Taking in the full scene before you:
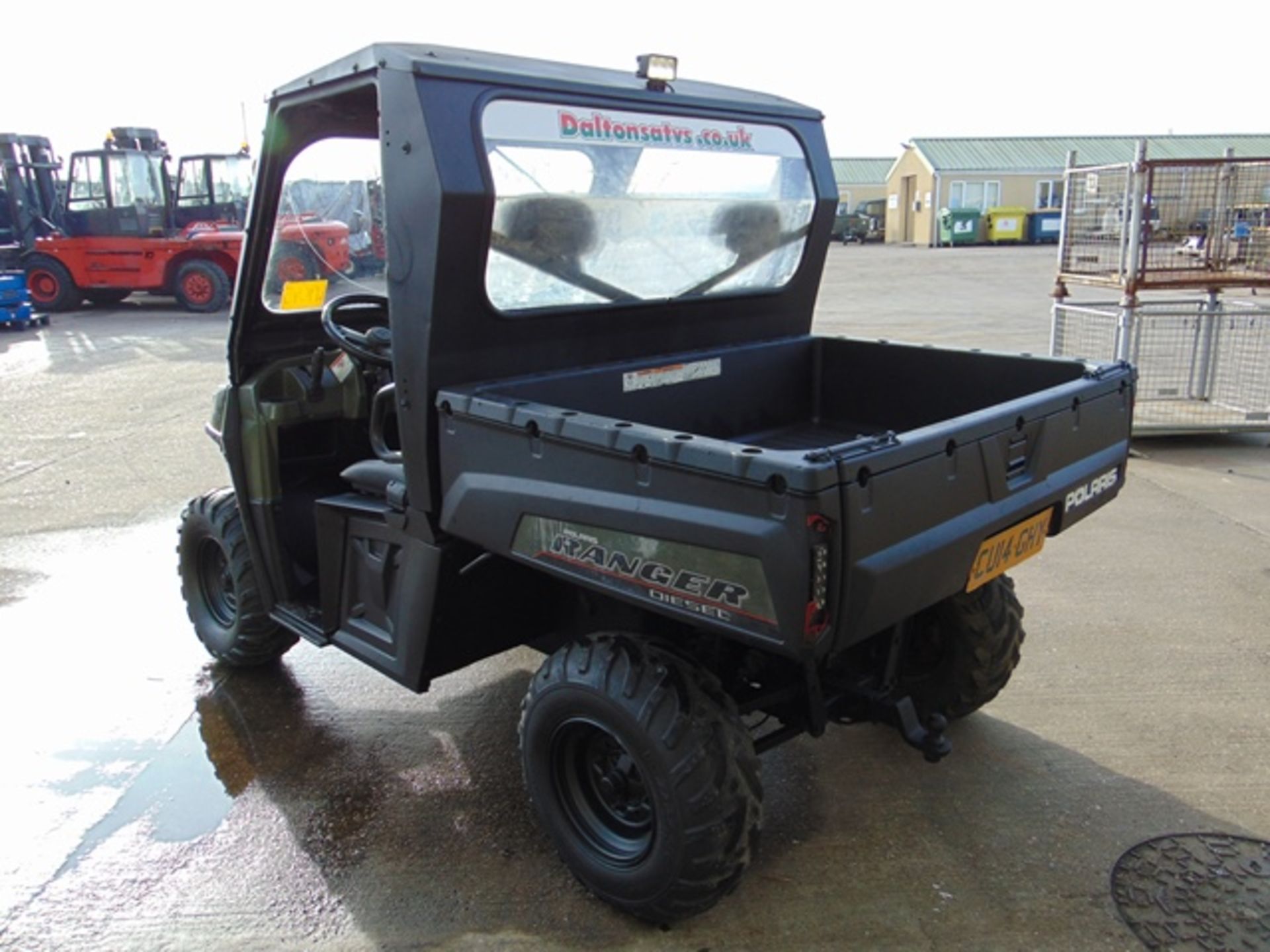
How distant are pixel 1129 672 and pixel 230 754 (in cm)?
327

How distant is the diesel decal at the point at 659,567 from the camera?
2.18 m

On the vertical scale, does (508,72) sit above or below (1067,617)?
above

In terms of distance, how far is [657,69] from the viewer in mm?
3174

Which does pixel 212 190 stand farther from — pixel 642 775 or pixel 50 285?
pixel 642 775

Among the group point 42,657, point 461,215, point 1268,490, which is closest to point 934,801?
point 461,215

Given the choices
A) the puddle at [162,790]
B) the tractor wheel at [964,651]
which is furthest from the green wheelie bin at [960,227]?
the puddle at [162,790]

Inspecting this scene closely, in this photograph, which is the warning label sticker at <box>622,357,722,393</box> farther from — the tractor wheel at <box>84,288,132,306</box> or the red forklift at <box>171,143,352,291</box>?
the tractor wheel at <box>84,288,132,306</box>

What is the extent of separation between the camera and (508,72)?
2766mm

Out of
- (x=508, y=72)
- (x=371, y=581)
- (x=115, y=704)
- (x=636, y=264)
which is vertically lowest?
(x=115, y=704)

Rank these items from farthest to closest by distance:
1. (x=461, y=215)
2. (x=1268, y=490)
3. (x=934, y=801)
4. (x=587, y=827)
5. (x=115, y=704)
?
(x=1268, y=490) → (x=115, y=704) → (x=934, y=801) → (x=587, y=827) → (x=461, y=215)

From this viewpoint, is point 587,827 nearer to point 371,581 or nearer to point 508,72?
point 371,581

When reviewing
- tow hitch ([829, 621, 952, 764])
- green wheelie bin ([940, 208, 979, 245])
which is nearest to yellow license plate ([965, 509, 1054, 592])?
tow hitch ([829, 621, 952, 764])

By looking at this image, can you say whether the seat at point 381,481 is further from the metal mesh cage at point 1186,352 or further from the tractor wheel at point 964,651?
the metal mesh cage at point 1186,352

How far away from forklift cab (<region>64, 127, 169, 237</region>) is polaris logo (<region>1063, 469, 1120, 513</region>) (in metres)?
17.1
